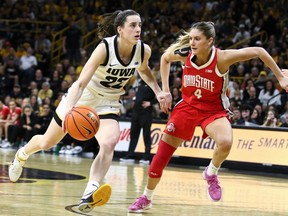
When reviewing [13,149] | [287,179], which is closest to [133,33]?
[287,179]

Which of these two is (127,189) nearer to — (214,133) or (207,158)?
(214,133)

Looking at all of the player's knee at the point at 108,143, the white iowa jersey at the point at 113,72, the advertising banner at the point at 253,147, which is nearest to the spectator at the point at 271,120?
the advertising banner at the point at 253,147

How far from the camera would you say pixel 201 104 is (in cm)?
809

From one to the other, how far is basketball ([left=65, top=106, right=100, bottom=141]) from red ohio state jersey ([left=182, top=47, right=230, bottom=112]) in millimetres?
1378

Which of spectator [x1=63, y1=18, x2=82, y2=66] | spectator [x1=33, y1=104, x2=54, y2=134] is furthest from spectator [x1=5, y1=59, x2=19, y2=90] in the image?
spectator [x1=33, y1=104, x2=54, y2=134]

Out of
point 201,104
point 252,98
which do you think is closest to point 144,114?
point 252,98

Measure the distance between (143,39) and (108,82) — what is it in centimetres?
1647

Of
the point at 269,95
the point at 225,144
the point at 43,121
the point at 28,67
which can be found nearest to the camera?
the point at 225,144

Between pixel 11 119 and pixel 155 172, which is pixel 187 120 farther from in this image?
pixel 11 119

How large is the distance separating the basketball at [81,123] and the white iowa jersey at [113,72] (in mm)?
696

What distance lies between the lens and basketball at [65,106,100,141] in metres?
7.00

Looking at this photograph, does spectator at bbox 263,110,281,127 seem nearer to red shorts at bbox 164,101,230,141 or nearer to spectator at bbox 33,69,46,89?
red shorts at bbox 164,101,230,141

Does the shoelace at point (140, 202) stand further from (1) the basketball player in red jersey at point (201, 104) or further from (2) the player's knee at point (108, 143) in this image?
(2) the player's knee at point (108, 143)

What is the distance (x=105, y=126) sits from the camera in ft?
25.0
